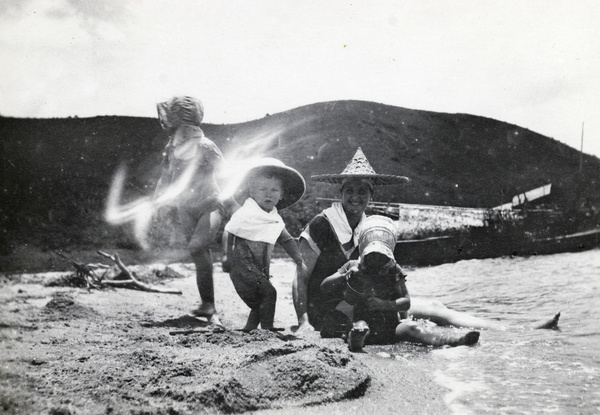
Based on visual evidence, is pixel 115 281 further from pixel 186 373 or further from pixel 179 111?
pixel 186 373

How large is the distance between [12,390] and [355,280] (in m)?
1.66

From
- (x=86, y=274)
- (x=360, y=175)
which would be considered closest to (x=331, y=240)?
(x=360, y=175)

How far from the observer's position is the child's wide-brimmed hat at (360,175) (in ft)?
9.91

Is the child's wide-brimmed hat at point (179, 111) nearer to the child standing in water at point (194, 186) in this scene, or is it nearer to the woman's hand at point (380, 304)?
the child standing in water at point (194, 186)

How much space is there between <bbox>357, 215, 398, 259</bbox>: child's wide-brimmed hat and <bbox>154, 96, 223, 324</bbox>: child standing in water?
1020 mm

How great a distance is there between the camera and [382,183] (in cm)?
333

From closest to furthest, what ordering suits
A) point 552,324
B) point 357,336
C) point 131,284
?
point 357,336, point 552,324, point 131,284

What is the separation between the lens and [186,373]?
1871 millimetres

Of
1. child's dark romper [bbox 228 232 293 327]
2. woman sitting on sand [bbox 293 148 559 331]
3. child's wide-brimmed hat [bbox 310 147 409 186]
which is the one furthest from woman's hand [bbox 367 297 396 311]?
child's wide-brimmed hat [bbox 310 147 409 186]


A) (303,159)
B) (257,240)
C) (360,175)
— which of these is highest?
(303,159)

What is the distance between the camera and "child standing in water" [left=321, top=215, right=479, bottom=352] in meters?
2.56

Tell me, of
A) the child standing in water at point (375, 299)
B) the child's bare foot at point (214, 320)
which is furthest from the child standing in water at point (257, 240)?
the child standing in water at point (375, 299)

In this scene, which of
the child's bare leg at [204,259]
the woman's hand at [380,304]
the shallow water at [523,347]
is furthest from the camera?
the child's bare leg at [204,259]

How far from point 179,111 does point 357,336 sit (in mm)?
1834
